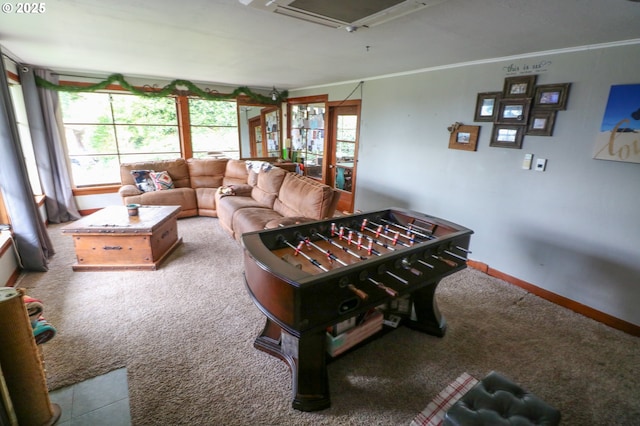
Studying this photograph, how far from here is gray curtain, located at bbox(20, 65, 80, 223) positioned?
422 centimetres

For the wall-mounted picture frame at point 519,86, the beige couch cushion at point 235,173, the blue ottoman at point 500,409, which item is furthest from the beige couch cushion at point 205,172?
the blue ottoman at point 500,409

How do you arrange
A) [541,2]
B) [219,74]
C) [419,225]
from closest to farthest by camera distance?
[541,2]
[419,225]
[219,74]

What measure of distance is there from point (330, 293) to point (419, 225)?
124 centimetres

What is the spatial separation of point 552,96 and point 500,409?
2.68 m

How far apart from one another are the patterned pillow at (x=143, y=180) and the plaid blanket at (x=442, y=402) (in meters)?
4.78

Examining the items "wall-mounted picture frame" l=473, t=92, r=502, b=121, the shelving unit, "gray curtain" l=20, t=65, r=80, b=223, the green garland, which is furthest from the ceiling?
the shelving unit

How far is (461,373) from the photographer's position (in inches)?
79.2

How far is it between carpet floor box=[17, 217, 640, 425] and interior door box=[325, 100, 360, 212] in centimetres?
272

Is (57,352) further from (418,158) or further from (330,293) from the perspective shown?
(418,158)

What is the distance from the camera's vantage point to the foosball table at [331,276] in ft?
4.65

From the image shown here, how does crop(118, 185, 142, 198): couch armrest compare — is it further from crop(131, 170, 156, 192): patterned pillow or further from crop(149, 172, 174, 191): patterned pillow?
crop(149, 172, 174, 191): patterned pillow

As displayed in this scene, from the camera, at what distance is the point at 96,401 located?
1.74 metres

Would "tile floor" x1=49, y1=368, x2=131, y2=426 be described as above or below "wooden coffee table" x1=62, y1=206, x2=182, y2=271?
below

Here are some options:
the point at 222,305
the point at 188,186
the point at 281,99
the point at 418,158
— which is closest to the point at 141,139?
the point at 188,186
